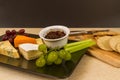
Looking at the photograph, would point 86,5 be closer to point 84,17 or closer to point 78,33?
point 84,17

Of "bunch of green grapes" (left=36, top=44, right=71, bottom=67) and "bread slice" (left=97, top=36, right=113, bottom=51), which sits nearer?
"bunch of green grapes" (left=36, top=44, right=71, bottom=67)

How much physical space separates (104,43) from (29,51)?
0.33m

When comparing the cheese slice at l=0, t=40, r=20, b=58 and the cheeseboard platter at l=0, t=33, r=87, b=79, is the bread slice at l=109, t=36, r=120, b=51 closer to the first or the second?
the cheeseboard platter at l=0, t=33, r=87, b=79

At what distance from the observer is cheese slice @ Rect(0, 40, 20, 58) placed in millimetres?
949

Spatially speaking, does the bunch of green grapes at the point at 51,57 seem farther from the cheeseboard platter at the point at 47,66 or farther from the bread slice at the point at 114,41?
the bread slice at the point at 114,41

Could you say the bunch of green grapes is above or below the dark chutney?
below

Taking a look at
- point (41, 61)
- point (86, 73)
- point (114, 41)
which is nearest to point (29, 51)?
point (41, 61)

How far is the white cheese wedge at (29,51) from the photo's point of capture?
0.91 m

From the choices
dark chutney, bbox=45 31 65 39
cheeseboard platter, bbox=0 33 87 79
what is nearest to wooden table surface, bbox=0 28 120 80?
cheeseboard platter, bbox=0 33 87 79

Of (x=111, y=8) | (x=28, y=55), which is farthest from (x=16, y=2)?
(x=28, y=55)

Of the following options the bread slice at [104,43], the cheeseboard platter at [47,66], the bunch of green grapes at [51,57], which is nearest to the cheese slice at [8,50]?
the cheeseboard platter at [47,66]

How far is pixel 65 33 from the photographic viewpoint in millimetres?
974

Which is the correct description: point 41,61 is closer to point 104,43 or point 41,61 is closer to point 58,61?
point 58,61

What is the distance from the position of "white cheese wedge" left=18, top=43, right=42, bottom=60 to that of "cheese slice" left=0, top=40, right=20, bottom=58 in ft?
0.10
